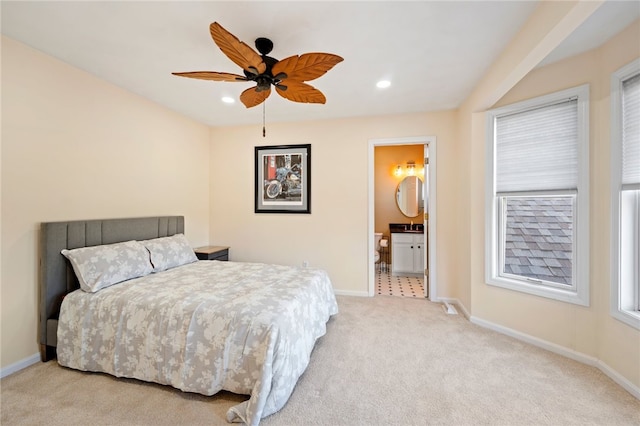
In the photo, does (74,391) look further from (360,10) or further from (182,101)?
(360,10)

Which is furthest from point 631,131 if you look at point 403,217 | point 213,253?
point 213,253

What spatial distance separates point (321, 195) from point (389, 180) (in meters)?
2.21

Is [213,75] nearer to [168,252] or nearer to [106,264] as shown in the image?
[106,264]

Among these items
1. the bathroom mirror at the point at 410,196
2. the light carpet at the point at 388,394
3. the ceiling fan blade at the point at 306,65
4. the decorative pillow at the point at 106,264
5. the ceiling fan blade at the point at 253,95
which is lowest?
the light carpet at the point at 388,394

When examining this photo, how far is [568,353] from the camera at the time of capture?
7.45ft

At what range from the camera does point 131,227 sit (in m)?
2.92

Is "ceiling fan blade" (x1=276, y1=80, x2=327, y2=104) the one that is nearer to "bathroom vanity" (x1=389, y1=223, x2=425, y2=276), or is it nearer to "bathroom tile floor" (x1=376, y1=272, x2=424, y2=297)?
"bathroom tile floor" (x1=376, y1=272, x2=424, y2=297)

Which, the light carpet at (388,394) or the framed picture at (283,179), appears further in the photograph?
the framed picture at (283,179)

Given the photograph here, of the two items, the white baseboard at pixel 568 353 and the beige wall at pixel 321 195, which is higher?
the beige wall at pixel 321 195

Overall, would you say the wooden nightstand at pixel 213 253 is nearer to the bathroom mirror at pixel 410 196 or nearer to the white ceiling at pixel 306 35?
the white ceiling at pixel 306 35

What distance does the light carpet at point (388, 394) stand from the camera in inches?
63.5

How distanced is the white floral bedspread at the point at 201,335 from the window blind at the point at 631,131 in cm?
255

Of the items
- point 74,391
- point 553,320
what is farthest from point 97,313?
point 553,320

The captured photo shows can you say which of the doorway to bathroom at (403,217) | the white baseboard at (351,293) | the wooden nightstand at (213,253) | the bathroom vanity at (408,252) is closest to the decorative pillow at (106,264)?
the wooden nightstand at (213,253)
